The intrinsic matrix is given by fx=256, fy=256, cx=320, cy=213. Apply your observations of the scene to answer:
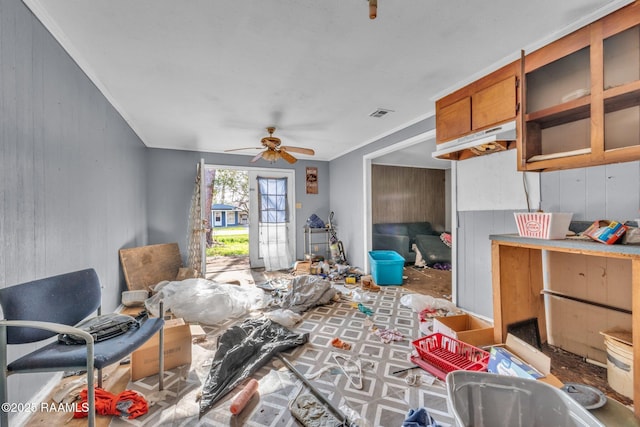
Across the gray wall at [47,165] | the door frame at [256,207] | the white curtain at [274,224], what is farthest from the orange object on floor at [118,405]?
the door frame at [256,207]

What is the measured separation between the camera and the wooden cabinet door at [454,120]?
232cm

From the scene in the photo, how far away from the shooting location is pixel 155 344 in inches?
71.7

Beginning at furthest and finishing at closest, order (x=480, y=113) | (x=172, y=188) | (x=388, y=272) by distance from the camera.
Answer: (x=172, y=188) → (x=388, y=272) → (x=480, y=113)

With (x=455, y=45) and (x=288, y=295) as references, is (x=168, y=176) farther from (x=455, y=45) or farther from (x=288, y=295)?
(x=455, y=45)

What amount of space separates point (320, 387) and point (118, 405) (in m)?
1.19

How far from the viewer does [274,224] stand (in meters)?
5.40

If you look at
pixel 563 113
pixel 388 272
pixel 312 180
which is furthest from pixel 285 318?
pixel 312 180

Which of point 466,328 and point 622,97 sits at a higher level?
point 622,97

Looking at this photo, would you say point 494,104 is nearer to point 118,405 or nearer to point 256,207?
point 118,405

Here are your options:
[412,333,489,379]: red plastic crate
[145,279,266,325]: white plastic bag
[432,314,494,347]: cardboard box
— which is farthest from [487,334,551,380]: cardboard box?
[145,279,266,325]: white plastic bag

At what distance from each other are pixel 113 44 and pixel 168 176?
318 cm

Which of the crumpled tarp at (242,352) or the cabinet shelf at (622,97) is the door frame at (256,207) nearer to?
the crumpled tarp at (242,352)

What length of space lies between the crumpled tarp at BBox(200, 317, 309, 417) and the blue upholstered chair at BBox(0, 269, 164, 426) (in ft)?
1.19

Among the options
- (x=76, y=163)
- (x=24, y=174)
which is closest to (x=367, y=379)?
(x=24, y=174)
